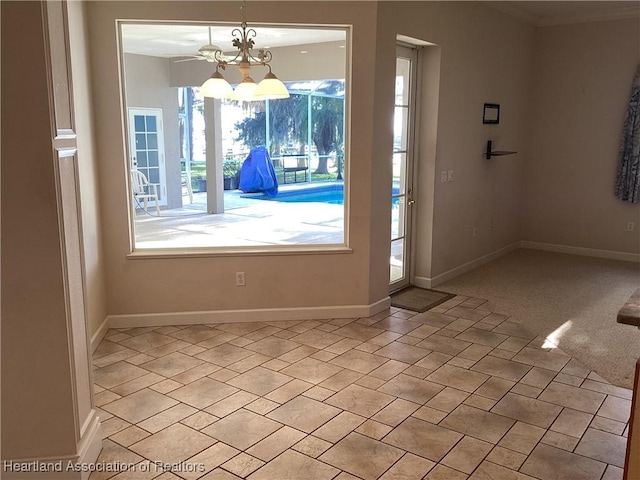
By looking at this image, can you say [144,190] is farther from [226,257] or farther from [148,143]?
[148,143]

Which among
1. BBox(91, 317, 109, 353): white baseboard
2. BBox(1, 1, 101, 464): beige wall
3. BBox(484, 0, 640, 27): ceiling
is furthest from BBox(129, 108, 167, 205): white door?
BBox(484, 0, 640, 27): ceiling

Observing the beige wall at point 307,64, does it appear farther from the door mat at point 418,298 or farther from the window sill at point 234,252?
the door mat at point 418,298

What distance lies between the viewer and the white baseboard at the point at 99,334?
12.6 ft

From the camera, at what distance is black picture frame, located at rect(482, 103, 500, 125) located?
233 inches

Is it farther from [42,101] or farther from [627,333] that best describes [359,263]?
[42,101]

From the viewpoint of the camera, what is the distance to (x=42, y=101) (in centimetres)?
210

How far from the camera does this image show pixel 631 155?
6.31 meters

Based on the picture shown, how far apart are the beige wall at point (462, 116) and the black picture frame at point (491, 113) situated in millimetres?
64

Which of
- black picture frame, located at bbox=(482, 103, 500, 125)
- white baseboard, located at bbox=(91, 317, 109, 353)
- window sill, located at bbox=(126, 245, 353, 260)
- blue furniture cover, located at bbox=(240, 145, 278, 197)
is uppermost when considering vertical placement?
black picture frame, located at bbox=(482, 103, 500, 125)

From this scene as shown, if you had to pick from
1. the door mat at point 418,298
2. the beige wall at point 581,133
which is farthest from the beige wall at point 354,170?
the beige wall at point 581,133

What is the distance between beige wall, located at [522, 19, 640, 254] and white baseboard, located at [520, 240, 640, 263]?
51mm

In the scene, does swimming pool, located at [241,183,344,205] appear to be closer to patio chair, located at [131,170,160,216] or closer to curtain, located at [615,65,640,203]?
patio chair, located at [131,170,160,216]

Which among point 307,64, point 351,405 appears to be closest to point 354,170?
point 307,64

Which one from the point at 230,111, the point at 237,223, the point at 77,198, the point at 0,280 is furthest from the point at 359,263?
the point at 0,280
